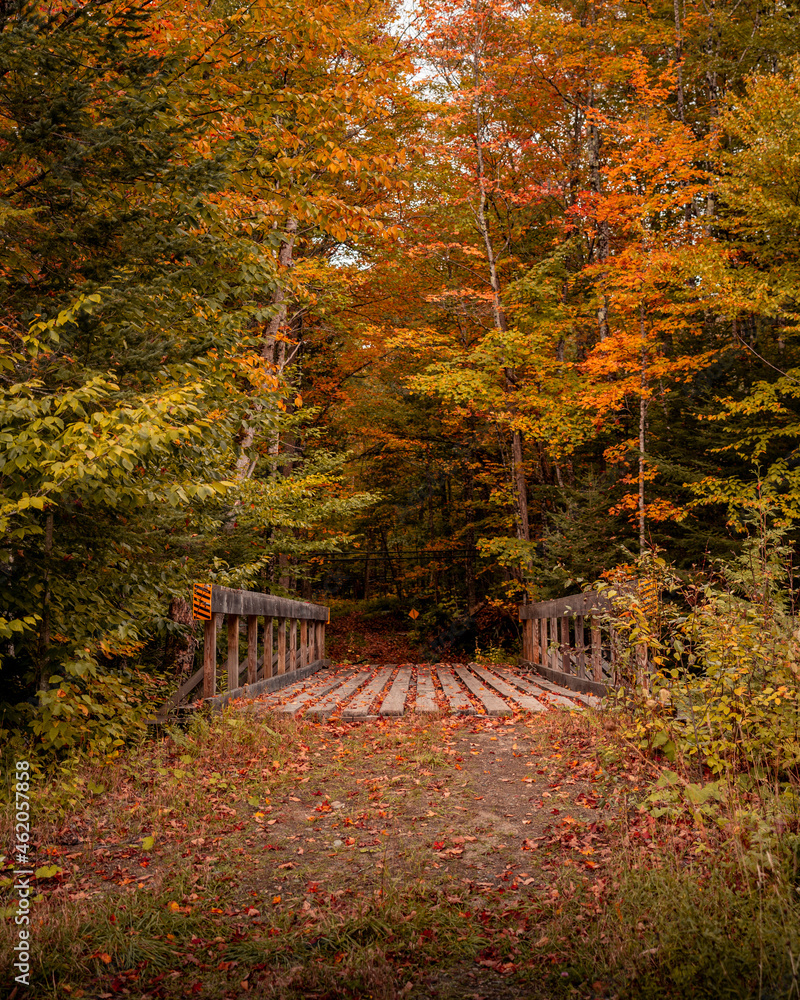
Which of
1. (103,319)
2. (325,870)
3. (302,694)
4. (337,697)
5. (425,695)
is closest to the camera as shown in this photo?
(325,870)

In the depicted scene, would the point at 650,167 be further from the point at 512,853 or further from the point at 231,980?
the point at 231,980

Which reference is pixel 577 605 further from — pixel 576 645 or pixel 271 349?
pixel 271 349

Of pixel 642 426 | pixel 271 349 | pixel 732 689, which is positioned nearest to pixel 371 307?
pixel 271 349

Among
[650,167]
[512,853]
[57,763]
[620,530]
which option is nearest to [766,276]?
[650,167]

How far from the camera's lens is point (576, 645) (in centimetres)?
795

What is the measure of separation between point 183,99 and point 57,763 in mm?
5132

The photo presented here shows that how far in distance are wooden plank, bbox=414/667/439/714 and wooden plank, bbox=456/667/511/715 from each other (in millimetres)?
530

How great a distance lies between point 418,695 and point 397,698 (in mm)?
629

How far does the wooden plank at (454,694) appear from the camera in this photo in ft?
23.8

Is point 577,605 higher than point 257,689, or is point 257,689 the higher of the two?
point 577,605

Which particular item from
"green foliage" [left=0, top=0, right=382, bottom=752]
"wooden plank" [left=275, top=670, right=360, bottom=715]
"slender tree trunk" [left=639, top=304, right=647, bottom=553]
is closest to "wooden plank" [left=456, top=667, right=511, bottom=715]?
"wooden plank" [left=275, top=670, right=360, bottom=715]

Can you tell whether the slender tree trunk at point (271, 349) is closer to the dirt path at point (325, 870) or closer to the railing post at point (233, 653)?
the railing post at point (233, 653)

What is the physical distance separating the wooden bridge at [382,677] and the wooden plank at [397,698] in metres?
0.02

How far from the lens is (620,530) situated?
13508 millimetres
